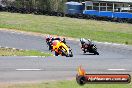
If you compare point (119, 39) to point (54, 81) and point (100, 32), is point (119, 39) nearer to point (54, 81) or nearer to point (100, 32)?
point (100, 32)

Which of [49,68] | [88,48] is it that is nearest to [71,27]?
[88,48]

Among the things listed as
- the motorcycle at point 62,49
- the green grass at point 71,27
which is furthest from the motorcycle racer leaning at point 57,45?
the green grass at point 71,27

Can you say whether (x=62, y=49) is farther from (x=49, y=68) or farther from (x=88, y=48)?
(x=49, y=68)

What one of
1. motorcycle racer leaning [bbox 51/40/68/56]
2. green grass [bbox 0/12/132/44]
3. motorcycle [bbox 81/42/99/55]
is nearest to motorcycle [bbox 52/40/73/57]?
motorcycle racer leaning [bbox 51/40/68/56]

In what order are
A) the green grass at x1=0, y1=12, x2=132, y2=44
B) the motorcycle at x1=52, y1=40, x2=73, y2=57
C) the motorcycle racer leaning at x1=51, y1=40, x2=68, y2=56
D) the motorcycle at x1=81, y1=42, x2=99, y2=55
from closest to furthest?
the motorcycle at x1=52, y1=40, x2=73, y2=57 < the motorcycle racer leaning at x1=51, y1=40, x2=68, y2=56 < the motorcycle at x1=81, y1=42, x2=99, y2=55 < the green grass at x1=0, y1=12, x2=132, y2=44

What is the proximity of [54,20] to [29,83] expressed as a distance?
41997mm

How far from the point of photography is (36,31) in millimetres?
44625

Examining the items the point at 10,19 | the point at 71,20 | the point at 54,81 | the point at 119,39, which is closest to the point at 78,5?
the point at 71,20

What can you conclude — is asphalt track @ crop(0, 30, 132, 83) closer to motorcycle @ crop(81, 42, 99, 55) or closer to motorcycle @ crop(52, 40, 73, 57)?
motorcycle @ crop(52, 40, 73, 57)

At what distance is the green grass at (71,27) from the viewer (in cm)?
4397

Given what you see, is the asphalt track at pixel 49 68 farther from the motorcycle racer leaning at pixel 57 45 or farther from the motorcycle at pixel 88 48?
the motorcycle at pixel 88 48

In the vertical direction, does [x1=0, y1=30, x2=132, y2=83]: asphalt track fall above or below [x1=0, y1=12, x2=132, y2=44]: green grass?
above

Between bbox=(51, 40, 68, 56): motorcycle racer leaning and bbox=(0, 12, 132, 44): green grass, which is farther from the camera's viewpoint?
bbox=(0, 12, 132, 44): green grass

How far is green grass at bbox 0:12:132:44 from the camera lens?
144 ft
